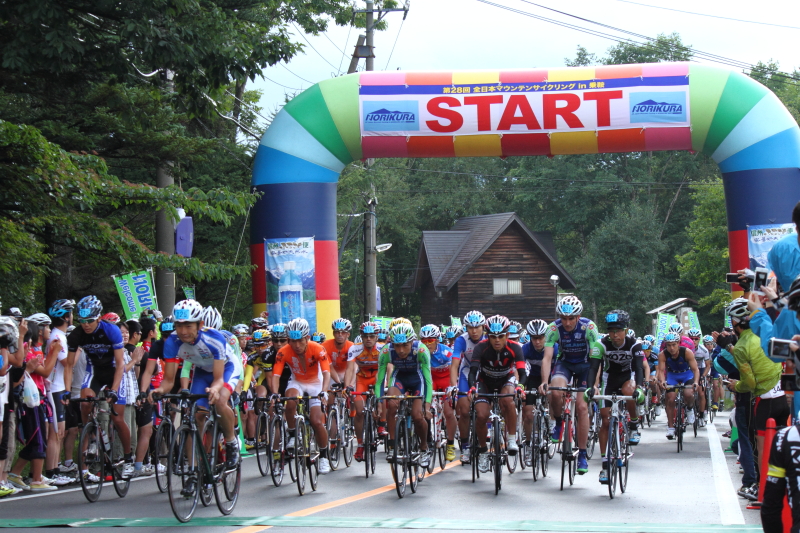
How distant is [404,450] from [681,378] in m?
8.60

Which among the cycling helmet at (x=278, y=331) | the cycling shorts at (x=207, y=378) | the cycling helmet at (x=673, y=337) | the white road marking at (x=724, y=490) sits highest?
the cycling helmet at (x=278, y=331)

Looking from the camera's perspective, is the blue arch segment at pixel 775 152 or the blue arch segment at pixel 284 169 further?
the blue arch segment at pixel 284 169

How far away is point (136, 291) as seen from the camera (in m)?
17.6

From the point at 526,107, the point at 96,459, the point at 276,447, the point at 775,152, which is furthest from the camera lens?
the point at 526,107

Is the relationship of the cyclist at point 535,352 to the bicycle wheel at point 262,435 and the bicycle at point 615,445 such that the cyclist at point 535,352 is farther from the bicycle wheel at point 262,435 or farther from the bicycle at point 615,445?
the bicycle wheel at point 262,435

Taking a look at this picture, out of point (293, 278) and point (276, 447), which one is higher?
point (293, 278)

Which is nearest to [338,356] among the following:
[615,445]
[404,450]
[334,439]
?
[334,439]

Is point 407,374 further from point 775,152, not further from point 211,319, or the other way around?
point 775,152

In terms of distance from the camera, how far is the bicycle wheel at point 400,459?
10133 mm

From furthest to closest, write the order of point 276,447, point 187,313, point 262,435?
point 262,435 < point 276,447 < point 187,313

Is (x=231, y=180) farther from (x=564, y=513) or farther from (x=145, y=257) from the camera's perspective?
(x=564, y=513)

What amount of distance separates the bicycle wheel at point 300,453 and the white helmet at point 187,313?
2.19m

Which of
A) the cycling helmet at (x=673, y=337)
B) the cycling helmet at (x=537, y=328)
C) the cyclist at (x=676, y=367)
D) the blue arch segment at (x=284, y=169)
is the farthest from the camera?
the blue arch segment at (x=284, y=169)

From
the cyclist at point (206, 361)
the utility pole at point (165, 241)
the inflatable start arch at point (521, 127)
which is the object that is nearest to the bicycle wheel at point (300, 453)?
the cyclist at point (206, 361)
